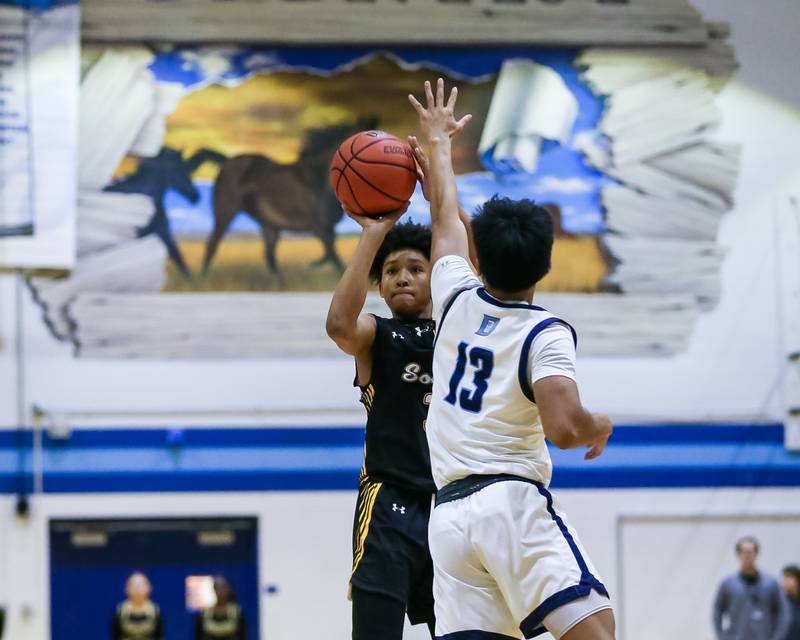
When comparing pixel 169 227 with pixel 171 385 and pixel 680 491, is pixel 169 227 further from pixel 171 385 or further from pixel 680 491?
pixel 680 491

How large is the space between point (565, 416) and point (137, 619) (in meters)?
7.65

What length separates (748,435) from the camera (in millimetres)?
10516

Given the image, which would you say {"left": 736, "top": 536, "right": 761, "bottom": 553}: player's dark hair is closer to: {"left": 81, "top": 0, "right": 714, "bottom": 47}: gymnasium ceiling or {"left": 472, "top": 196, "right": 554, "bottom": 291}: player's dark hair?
{"left": 81, "top": 0, "right": 714, "bottom": 47}: gymnasium ceiling

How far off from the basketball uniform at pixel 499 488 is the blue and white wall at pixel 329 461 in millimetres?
6598

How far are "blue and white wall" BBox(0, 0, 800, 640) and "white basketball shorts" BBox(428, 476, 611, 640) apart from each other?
21.7ft

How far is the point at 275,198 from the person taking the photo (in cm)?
1034

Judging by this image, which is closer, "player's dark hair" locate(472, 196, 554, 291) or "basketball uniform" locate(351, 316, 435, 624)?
"player's dark hair" locate(472, 196, 554, 291)

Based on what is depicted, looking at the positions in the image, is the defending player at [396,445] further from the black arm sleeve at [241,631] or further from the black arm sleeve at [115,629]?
the black arm sleeve at [115,629]

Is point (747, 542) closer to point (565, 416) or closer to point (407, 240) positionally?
point (407, 240)

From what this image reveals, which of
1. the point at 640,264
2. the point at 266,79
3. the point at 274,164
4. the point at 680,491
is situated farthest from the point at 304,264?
the point at 680,491

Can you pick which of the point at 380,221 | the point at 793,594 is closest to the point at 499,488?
the point at 380,221

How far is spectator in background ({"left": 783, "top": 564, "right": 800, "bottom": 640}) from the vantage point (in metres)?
9.91

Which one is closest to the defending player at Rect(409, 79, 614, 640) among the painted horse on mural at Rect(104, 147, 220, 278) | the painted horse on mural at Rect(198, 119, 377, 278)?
the painted horse on mural at Rect(198, 119, 377, 278)

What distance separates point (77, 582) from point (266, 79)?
4.62m
